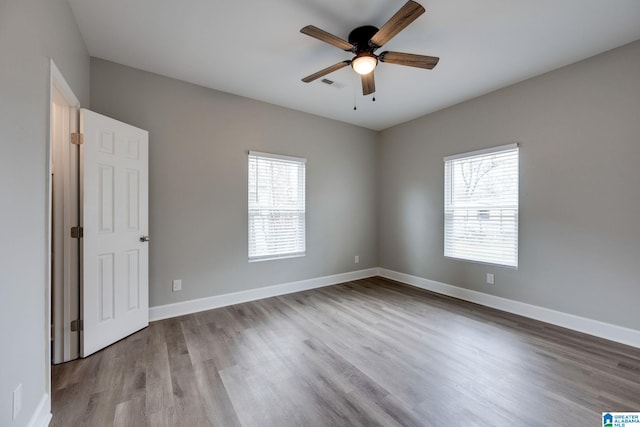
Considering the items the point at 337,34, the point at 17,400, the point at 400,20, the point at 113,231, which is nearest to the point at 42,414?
the point at 17,400

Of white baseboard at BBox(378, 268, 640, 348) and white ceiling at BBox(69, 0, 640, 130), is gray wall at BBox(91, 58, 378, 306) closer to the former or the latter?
white ceiling at BBox(69, 0, 640, 130)

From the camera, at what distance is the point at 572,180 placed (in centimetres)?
282

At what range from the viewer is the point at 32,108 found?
1.44 m

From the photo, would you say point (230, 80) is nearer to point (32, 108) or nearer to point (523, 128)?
point (32, 108)

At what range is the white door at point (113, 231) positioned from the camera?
7.52ft

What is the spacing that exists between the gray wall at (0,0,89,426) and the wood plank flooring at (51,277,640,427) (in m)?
0.54

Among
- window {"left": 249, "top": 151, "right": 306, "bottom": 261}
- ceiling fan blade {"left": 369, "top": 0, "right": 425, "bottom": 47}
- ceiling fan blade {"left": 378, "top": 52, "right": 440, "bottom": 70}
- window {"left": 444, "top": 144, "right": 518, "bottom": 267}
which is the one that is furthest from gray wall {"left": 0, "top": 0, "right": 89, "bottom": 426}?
window {"left": 444, "top": 144, "right": 518, "bottom": 267}

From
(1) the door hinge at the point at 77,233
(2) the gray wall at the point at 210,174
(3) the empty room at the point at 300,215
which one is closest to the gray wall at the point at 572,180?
(3) the empty room at the point at 300,215

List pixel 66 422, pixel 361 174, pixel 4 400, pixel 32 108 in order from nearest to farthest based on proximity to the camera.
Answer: pixel 4 400 → pixel 32 108 → pixel 66 422 → pixel 361 174

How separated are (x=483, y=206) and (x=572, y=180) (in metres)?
0.92

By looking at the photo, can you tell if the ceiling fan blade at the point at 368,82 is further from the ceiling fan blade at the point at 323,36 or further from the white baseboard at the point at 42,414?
the white baseboard at the point at 42,414

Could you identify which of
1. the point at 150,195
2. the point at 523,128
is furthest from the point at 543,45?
the point at 150,195

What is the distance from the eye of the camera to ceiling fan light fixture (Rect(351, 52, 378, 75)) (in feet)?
7.39

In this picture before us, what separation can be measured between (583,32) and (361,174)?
3.17m
